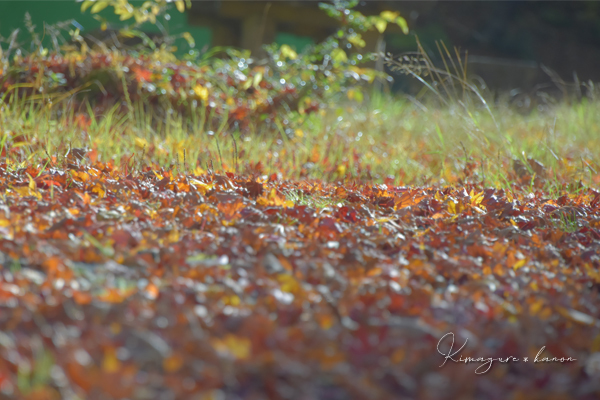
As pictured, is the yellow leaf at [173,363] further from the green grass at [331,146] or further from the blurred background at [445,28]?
the blurred background at [445,28]

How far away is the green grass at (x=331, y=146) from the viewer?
10.4 ft

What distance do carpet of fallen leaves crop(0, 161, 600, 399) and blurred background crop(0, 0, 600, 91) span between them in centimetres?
499

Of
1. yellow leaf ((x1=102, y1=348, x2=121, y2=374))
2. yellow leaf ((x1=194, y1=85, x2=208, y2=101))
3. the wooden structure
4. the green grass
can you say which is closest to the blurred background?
the wooden structure

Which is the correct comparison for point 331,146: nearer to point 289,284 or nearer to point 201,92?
point 201,92

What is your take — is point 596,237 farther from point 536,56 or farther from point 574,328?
point 536,56

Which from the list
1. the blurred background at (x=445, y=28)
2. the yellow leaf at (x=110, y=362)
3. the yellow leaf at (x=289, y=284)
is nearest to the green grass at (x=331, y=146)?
the yellow leaf at (x=289, y=284)

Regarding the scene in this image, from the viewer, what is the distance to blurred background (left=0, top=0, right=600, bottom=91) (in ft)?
22.4

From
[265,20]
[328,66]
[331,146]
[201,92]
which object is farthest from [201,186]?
[265,20]

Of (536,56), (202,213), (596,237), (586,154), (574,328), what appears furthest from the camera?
(536,56)

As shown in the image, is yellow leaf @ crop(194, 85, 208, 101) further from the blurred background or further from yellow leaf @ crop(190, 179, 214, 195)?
the blurred background

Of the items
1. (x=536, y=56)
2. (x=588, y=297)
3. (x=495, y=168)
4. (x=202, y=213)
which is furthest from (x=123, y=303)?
(x=536, y=56)

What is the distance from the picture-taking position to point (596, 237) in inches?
88.3

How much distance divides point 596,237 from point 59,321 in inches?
83.5

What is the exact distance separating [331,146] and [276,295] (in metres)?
2.84
